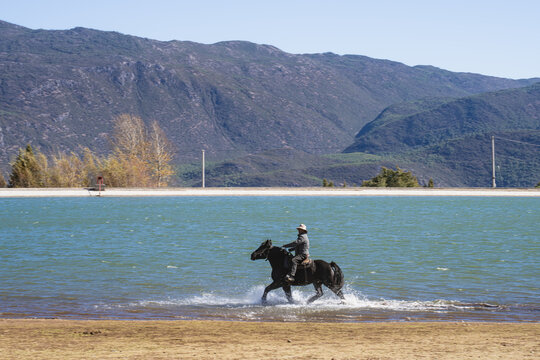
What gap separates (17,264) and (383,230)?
3130 cm

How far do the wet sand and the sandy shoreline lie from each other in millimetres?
104341

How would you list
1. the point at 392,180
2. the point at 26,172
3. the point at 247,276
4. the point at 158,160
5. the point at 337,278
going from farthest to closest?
the point at 392,180
the point at 158,160
the point at 26,172
the point at 247,276
the point at 337,278

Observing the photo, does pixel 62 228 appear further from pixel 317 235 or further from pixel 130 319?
pixel 130 319

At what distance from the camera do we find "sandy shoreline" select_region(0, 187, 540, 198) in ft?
388

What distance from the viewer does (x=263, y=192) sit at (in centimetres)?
13688

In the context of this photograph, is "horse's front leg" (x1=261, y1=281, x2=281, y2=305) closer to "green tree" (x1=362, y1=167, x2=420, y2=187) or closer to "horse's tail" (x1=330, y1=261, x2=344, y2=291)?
"horse's tail" (x1=330, y1=261, x2=344, y2=291)

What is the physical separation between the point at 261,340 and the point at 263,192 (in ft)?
403

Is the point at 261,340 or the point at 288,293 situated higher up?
the point at 261,340

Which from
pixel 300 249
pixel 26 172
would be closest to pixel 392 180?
pixel 26 172

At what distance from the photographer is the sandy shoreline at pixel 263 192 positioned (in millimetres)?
118125

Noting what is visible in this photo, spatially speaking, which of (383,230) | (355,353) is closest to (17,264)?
(355,353)

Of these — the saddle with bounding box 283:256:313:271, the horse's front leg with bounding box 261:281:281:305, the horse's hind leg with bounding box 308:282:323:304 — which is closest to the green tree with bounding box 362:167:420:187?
the horse's front leg with bounding box 261:281:281:305

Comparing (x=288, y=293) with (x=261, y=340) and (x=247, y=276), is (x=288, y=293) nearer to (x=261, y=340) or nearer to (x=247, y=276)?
(x=261, y=340)

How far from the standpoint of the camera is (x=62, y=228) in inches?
2258
